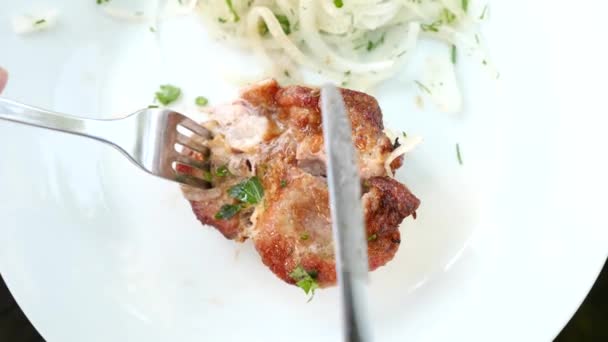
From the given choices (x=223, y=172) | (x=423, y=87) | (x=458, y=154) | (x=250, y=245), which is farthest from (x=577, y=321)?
(x=223, y=172)

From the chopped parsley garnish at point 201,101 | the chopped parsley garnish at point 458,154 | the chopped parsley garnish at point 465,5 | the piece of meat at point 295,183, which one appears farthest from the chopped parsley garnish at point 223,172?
the chopped parsley garnish at point 465,5

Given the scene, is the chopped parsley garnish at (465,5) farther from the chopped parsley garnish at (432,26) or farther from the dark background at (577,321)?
the dark background at (577,321)

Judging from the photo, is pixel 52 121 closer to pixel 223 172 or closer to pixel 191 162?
pixel 191 162

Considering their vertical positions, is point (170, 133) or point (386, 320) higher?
point (170, 133)

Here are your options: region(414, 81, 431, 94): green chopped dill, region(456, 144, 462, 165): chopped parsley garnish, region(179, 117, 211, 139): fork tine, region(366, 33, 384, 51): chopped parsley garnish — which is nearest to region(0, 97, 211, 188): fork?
region(179, 117, 211, 139): fork tine

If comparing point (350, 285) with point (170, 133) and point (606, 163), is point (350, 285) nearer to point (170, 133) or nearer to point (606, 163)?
point (170, 133)

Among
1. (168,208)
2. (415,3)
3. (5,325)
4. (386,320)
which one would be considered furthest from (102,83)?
(386,320)
